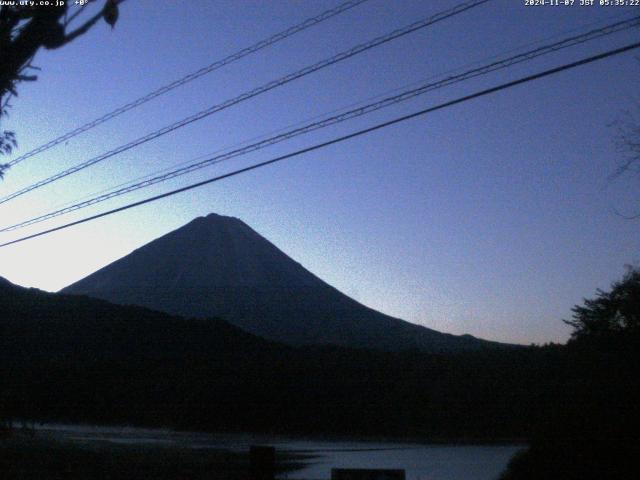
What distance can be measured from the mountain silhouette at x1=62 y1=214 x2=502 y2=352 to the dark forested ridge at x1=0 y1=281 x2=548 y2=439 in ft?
66.2

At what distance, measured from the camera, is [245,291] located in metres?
95.4

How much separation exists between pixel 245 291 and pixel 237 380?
1803 inches

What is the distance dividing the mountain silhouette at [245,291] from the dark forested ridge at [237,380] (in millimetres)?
20180

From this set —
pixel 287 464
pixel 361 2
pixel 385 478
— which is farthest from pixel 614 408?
pixel 287 464

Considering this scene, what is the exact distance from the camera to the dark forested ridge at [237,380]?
3941cm

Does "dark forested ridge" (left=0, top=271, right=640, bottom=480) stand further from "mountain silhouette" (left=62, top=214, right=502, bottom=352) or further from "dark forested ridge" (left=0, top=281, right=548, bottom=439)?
"mountain silhouette" (left=62, top=214, right=502, bottom=352)

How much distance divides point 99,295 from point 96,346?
3525 centimetres

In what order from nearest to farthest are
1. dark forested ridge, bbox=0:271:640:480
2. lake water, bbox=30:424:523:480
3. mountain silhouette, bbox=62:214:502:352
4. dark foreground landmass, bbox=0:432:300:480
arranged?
dark foreground landmass, bbox=0:432:300:480
lake water, bbox=30:424:523:480
dark forested ridge, bbox=0:271:640:480
mountain silhouette, bbox=62:214:502:352

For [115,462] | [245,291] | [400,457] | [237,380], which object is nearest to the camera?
[115,462]

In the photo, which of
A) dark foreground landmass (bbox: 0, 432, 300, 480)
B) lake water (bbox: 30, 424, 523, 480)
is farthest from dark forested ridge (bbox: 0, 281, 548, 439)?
dark foreground landmass (bbox: 0, 432, 300, 480)

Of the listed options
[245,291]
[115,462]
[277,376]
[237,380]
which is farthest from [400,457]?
[245,291]

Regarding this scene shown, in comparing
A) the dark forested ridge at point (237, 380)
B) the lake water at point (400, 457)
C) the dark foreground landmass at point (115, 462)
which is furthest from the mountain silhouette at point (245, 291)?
the dark foreground landmass at point (115, 462)

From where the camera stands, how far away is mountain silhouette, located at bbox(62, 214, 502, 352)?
8919 cm

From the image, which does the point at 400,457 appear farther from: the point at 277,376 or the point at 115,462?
the point at 277,376
